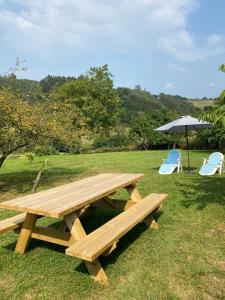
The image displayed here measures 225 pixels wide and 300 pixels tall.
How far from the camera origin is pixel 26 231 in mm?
4258

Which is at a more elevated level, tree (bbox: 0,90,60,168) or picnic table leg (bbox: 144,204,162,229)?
tree (bbox: 0,90,60,168)

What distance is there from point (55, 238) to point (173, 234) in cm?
196

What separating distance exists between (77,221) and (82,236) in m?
0.20

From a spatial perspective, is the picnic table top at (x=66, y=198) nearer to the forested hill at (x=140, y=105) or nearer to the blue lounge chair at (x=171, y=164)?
the blue lounge chair at (x=171, y=164)

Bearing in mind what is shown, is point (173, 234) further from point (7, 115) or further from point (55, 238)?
point (7, 115)

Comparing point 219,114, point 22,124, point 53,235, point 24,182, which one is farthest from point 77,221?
point 24,182

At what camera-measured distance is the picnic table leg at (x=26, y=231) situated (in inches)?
166

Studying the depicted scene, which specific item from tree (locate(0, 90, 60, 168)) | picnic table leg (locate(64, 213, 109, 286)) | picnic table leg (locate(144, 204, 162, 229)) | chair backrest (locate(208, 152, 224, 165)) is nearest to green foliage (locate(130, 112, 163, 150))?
chair backrest (locate(208, 152, 224, 165))

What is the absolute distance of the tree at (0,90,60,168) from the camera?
7.86 meters

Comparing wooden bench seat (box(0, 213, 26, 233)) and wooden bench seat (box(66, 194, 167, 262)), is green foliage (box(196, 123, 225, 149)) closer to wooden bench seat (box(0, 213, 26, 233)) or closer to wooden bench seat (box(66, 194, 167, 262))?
wooden bench seat (box(66, 194, 167, 262))

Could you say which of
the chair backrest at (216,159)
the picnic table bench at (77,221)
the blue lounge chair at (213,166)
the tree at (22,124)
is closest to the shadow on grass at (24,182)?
the tree at (22,124)

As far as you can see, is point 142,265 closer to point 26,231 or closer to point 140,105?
point 26,231

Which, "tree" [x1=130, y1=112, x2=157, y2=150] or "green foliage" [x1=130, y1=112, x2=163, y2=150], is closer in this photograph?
"green foliage" [x1=130, y1=112, x2=163, y2=150]

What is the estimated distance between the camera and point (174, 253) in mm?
4305
